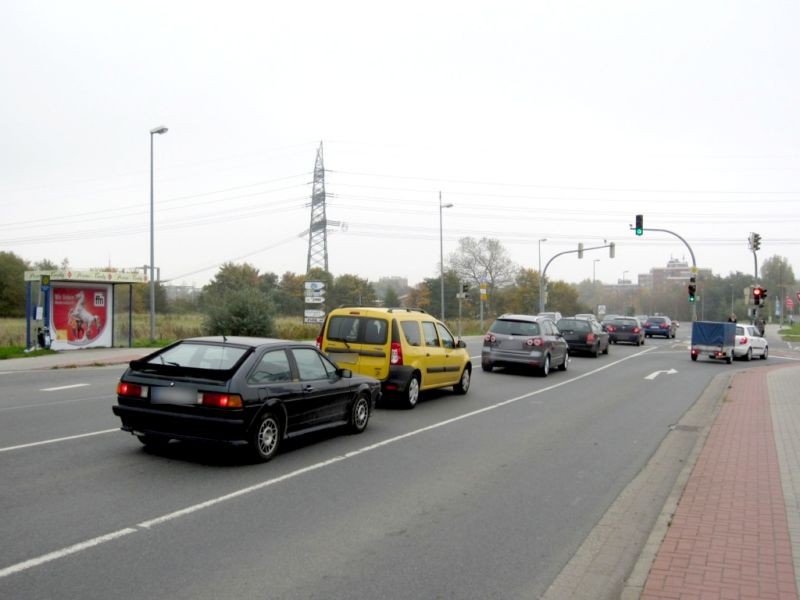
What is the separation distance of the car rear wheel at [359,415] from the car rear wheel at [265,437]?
1.78 m

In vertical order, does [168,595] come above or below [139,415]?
below

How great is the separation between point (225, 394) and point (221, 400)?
0.07 metres

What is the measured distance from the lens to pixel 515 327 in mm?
20281

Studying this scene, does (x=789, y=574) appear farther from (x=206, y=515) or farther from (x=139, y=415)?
(x=139, y=415)

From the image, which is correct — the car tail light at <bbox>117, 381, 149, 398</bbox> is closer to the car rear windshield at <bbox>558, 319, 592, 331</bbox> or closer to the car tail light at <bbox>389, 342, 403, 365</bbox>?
the car tail light at <bbox>389, 342, 403, 365</bbox>

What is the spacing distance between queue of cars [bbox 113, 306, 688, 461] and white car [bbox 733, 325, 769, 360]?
70.0ft

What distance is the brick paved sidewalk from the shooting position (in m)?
4.59

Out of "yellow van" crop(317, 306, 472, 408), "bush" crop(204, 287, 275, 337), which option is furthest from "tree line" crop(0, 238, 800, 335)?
"yellow van" crop(317, 306, 472, 408)

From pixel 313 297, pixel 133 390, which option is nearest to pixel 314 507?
pixel 133 390

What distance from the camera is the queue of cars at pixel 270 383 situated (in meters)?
7.63

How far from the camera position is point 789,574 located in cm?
482

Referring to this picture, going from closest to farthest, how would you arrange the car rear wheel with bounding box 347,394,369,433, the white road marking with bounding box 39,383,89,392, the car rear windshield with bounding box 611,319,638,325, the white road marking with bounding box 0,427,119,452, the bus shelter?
the white road marking with bounding box 0,427,119,452, the car rear wheel with bounding box 347,394,369,433, the white road marking with bounding box 39,383,89,392, the bus shelter, the car rear windshield with bounding box 611,319,638,325

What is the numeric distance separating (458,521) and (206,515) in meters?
2.13

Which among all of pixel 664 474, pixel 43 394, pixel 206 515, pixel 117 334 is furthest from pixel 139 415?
pixel 117 334
